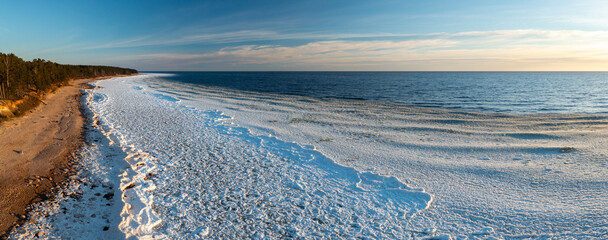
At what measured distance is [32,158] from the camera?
349 inches

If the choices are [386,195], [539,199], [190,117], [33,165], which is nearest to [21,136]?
[33,165]

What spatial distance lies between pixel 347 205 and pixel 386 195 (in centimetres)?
122

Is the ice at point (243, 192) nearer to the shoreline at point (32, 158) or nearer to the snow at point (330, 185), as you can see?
the snow at point (330, 185)

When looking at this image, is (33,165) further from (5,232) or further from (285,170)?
(285,170)

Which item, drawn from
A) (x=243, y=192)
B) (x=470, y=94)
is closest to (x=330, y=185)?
(x=243, y=192)

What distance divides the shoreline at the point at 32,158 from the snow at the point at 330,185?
424mm

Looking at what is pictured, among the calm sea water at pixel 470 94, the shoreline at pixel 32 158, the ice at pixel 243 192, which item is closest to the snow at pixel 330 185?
the ice at pixel 243 192

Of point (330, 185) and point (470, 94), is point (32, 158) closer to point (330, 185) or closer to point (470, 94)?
point (330, 185)

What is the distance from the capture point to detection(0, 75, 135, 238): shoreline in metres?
6.08

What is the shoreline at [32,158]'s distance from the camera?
6.08m

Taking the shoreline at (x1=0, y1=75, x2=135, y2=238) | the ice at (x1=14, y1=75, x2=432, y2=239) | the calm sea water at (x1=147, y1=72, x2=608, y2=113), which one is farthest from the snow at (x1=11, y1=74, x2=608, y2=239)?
the calm sea water at (x1=147, y1=72, x2=608, y2=113)

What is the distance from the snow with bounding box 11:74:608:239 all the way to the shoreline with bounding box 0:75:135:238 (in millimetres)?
424

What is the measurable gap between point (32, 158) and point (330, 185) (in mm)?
9498

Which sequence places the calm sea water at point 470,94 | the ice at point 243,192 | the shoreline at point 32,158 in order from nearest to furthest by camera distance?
1. the ice at point 243,192
2. the shoreline at point 32,158
3. the calm sea water at point 470,94
